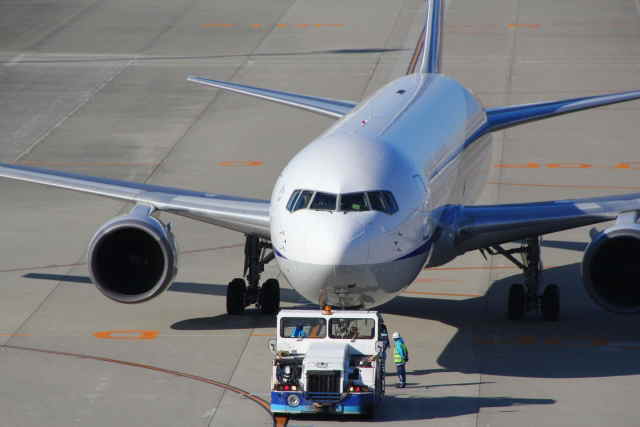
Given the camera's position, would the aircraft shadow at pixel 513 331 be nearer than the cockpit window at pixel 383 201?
No

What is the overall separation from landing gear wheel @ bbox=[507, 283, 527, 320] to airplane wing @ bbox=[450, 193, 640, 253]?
1.23 m

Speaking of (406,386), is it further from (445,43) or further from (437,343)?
(445,43)

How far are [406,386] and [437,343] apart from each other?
2.65 metres

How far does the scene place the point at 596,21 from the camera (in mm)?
63938

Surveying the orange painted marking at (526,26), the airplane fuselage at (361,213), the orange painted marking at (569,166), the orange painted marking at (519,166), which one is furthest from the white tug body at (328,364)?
the orange painted marking at (526,26)

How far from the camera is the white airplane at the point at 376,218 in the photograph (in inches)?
927

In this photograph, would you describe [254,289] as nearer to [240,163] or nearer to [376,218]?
[376,218]

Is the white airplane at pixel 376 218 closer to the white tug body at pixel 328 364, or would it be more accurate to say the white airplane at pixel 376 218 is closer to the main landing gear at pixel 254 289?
the main landing gear at pixel 254 289

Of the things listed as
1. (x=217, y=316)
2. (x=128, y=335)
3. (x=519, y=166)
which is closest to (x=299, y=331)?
(x=128, y=335)

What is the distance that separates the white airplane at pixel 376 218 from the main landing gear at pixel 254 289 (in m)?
0.03

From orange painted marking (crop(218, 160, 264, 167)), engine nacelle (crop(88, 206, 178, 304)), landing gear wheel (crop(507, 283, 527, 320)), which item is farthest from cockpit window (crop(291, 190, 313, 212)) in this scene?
orange painted marking (crop(218, 160, 264, 167))

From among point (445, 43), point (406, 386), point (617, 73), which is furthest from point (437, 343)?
point (445, 43)

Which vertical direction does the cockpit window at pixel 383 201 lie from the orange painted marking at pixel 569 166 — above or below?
below

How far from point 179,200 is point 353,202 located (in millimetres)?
6173
